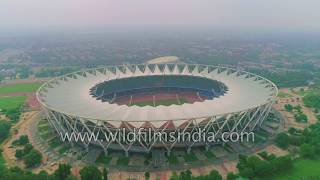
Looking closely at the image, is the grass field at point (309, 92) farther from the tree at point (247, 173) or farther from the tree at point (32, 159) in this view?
the tree at point (32, 159)

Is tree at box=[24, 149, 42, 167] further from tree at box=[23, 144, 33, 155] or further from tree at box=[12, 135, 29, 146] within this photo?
tree at box=[12, 135, 29, 146]

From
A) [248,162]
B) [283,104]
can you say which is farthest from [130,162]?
[283,104]

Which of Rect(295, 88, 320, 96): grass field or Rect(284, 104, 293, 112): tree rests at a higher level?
Rect(284, 104, 293, 112): tree

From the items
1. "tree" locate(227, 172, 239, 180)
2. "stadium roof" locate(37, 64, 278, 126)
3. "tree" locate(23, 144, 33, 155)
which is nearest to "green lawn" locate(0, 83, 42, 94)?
"stadium roof" locate(37, 64, 278, 126)

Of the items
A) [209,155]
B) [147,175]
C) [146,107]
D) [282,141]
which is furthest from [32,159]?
[282,141]

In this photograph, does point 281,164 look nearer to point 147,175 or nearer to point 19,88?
point 147,175

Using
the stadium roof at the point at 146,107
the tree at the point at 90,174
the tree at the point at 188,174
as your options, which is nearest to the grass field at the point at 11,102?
the stadium roof at the point at 146,107

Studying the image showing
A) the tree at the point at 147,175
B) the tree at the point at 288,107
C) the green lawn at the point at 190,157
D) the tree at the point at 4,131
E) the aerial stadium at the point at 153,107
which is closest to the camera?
the tree at the point at 147,175
